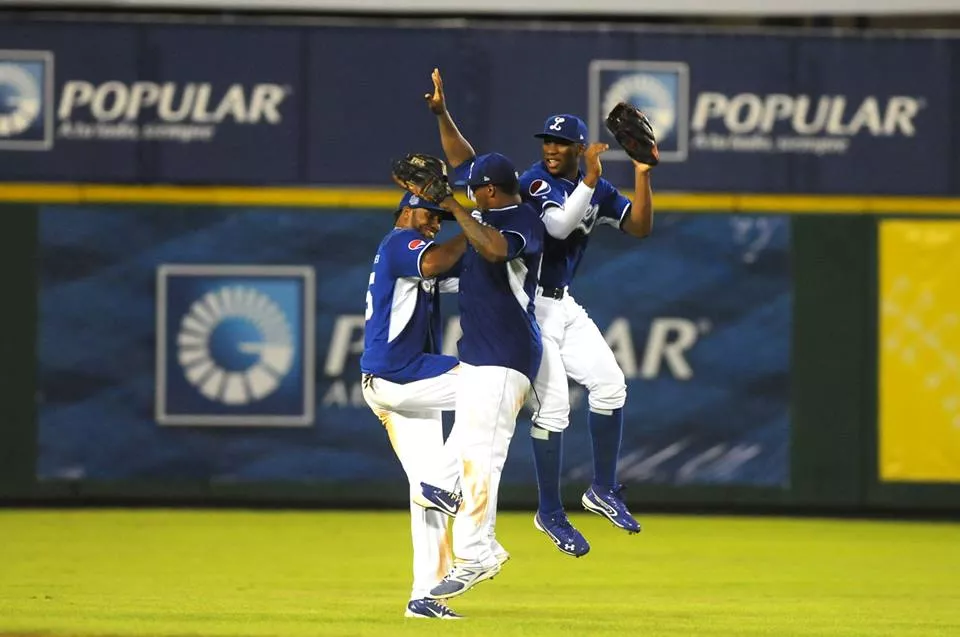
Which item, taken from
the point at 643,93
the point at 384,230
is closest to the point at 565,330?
the point at 384,230

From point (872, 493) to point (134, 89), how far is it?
7.06 metres

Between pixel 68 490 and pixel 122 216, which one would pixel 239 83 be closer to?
pixel 122 216

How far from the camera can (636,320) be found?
15.6 meters

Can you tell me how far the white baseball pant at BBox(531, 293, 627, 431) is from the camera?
9.54 meters

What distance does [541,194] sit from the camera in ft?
30.3

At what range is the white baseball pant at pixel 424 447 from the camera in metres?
9.20

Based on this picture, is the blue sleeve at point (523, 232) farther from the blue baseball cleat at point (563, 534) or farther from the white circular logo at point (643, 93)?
the white circular logo at point (643, 93)

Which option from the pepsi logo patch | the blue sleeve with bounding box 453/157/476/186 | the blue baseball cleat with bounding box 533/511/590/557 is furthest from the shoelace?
the blue sleeve with bounding box 453/157/476/186

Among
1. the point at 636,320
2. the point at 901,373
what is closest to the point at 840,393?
the point at 901,373

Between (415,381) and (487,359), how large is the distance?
49 centimetres

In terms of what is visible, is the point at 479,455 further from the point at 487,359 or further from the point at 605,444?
the point at 605,444

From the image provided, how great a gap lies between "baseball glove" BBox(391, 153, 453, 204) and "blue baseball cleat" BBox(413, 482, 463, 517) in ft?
4.77

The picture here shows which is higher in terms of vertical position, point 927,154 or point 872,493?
point 927,154

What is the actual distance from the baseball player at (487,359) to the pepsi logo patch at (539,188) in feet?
0.84
